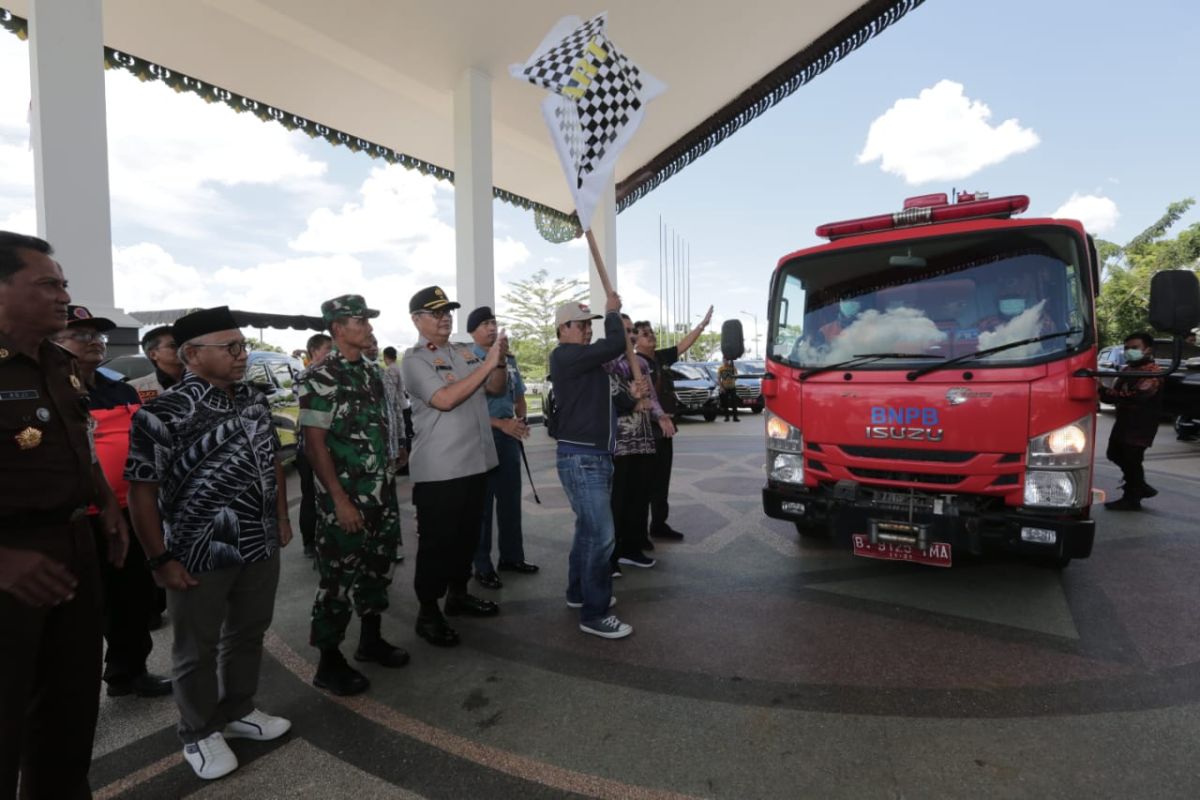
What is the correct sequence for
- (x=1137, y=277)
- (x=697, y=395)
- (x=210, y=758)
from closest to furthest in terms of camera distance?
1. (x=210, y=758)
2. (x=697, y=395)
3. (x=1137, y=277)

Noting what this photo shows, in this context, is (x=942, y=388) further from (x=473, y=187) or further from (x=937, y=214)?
(x=473, y=187)

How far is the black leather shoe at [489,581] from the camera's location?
13.9ft

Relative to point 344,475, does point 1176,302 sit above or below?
above

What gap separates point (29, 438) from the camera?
1.67m

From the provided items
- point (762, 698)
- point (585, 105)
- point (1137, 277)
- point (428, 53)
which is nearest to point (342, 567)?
point (762, 698)

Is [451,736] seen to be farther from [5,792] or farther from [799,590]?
[799,590]

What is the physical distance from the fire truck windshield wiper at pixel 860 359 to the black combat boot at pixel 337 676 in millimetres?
3086

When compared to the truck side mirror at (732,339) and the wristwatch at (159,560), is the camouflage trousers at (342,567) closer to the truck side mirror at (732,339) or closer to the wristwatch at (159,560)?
the wristwatch at (159,560)

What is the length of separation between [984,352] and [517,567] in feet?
11.0

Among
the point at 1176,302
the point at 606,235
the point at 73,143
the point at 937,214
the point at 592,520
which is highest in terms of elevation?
the point at 606,235

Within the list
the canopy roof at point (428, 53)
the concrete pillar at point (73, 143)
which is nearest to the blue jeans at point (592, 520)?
the concrete pillar at point (73, 143)

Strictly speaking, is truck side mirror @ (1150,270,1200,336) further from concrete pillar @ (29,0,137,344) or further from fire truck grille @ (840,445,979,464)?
concrete pillar @ (29,0,137,344)

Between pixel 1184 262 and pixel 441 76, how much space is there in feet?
118

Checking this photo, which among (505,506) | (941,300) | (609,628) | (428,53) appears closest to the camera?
(609,628)
